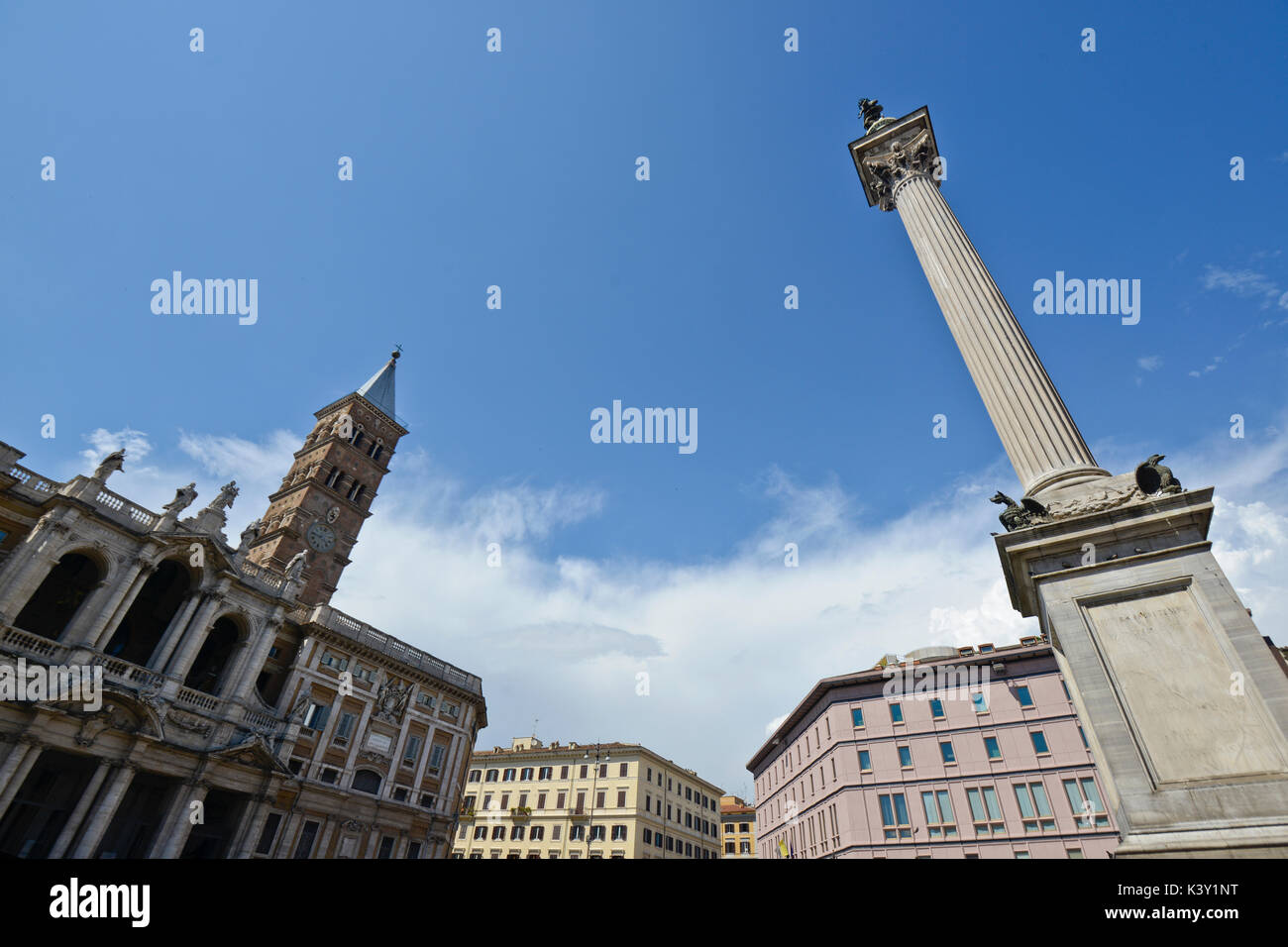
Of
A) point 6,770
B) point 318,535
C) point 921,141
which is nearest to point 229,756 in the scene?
point 6,770

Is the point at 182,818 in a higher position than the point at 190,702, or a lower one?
lower

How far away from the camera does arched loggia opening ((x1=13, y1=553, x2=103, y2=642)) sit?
26.3 m

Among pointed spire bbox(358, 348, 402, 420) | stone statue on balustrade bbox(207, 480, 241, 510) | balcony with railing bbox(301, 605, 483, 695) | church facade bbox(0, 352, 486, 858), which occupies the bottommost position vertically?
church facade bbox(0, 352, 486, 858)

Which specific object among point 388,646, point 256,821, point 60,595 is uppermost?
point 388,646

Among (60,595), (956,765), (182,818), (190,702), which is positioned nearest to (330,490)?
(60,595)

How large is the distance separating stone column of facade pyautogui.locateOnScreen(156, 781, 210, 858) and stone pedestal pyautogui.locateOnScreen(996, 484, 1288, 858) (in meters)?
33.5

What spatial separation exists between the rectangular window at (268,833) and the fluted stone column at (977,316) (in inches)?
1407

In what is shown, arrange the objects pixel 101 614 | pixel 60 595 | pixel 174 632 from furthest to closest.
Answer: pixel 174 632 → pixel 60 595 → pixel 101 614

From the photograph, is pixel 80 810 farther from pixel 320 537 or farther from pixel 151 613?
pixel 320 537

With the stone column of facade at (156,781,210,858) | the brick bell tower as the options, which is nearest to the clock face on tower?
the brick bell tower

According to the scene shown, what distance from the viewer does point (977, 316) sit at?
1249 centimetres

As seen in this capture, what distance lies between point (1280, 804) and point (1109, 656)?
191cm

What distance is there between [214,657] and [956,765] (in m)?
40.6

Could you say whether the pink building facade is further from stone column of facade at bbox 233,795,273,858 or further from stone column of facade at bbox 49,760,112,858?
stone column of facade at bbox 49,760,112,858
